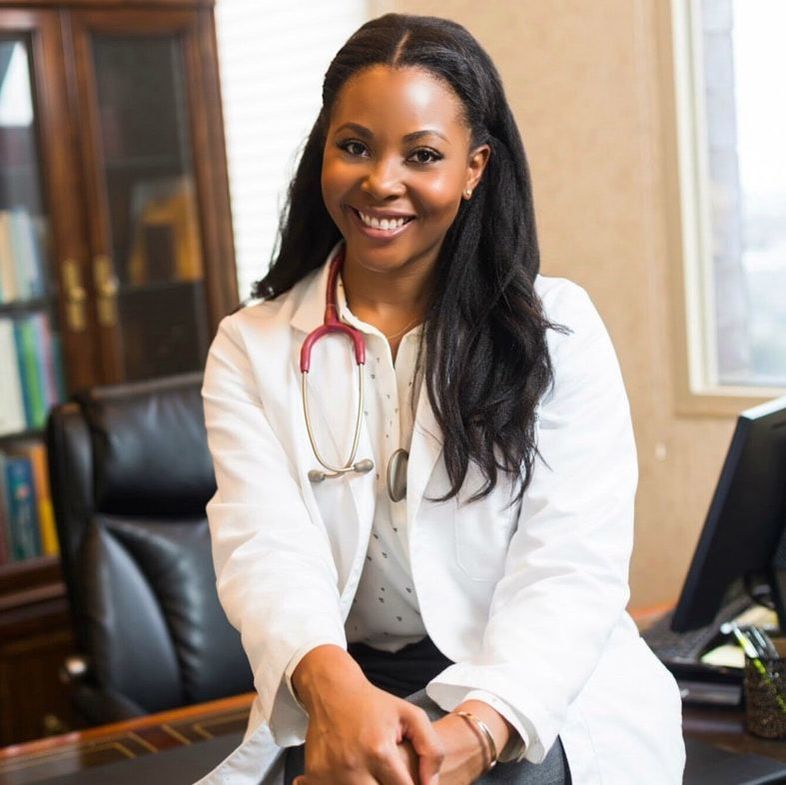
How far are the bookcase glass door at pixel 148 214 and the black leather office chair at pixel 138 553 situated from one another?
1.09 metres

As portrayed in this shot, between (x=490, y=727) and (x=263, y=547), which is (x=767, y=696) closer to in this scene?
(x=490, y=727)

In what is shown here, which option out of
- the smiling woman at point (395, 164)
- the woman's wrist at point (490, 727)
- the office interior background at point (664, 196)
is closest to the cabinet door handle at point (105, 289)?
the office interior background at point (664, 196)

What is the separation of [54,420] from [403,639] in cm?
98

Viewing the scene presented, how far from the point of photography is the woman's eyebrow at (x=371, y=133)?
142 cm

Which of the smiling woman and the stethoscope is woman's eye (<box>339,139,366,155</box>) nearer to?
the smiling woman

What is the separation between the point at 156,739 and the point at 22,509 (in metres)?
1.59

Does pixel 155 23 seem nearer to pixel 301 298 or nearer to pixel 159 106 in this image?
pixel 159 106

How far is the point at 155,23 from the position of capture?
3340 millimetres

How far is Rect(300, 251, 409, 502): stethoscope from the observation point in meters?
1.47

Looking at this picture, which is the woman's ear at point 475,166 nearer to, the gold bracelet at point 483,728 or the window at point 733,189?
the gold bracelet at point 483,728

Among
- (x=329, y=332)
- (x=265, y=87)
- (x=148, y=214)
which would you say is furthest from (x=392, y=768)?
(x=265, y=87)

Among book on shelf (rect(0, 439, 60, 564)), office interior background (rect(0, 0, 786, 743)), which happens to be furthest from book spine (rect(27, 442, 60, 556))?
office interior background (rect(0, 0, 786, 743))

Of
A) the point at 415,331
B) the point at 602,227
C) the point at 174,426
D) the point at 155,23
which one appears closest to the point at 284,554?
the point at 415,331

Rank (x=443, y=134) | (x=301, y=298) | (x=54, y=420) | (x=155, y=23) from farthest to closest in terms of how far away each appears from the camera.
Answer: (x=155, y=23)
(x=54, y=420)
(x=301, y=298)
(x=443, y=134)
